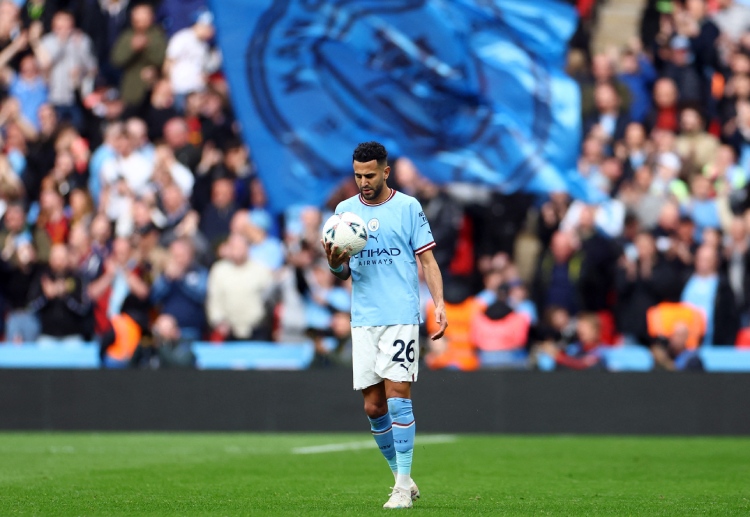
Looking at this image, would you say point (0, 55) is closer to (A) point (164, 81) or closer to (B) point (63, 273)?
(A) point (164, 81)

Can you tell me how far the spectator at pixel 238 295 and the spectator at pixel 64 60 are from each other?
14.5 feet

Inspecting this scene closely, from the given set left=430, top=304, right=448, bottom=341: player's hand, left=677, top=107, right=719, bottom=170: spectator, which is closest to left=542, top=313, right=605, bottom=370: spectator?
left=677, top=107, right=719, bottom=170: spectator

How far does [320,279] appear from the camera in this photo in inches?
688

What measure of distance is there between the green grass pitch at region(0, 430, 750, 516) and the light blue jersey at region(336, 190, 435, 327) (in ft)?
4.08

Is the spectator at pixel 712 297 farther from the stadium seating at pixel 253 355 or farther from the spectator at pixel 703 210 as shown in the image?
the stadium seating at pixel 253 355

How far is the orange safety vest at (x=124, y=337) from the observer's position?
58.3ft

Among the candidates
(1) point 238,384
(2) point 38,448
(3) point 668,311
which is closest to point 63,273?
(1) point 238,384

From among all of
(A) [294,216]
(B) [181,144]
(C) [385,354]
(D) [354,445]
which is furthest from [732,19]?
(C) [385,354]

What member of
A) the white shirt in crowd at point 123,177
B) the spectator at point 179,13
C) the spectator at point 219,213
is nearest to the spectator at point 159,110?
the white shirt in crowd at point 123,177

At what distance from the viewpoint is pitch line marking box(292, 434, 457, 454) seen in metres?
14.4

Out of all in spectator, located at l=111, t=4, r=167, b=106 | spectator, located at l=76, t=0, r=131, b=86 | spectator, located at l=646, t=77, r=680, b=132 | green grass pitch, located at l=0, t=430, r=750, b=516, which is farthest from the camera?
spectator, located at l=76, t=0, r=131, b=86

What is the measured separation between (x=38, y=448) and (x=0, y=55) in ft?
29.6

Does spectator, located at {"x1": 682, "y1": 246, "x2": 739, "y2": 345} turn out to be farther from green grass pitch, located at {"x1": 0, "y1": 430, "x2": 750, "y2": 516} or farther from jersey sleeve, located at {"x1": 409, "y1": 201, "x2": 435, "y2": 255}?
jersey sleeve, located at {"x1": 409, "y1": 201, "x2": 435, "y2": 255}

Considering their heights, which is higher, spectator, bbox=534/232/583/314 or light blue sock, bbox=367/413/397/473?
spectator, bbox=534/232/583/314
